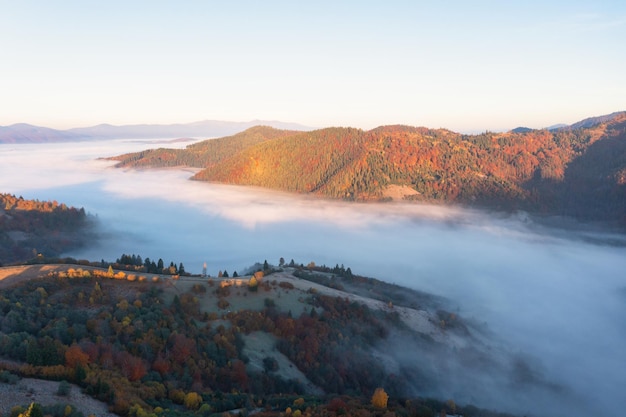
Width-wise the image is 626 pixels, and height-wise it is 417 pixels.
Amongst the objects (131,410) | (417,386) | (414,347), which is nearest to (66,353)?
(131,410)

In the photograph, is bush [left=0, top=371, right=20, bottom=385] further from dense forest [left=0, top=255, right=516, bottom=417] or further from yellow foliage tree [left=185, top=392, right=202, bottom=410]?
yellow foliage tree [left=185, top=392, right=202, bottom=410]

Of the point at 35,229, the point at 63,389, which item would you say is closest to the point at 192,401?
the point at 63,389

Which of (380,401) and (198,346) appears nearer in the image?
(380,401)

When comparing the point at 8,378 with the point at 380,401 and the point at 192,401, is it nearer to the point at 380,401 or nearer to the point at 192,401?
the point at 192,401

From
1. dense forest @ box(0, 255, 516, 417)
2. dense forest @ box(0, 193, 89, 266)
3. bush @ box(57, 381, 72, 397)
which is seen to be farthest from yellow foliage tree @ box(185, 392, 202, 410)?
dense forest @ box(0, 193, 89, 266)

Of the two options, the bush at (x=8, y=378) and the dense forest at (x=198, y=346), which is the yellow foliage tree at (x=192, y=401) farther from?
the bush at (x=8, y=378)

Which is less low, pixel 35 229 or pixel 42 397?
pixel 42 397

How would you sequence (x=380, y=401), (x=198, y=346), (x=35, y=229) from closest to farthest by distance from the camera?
(x=380, y=401), (x=198, y=346), (x=35, y=229)
